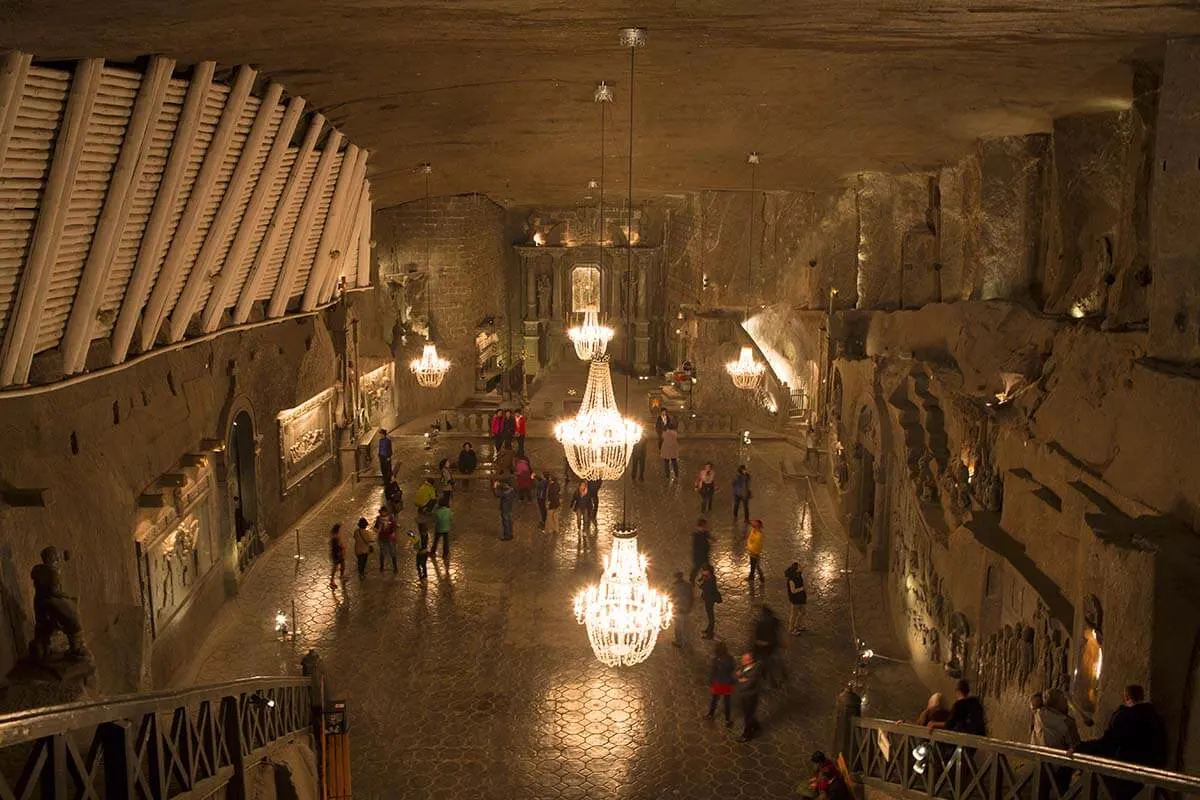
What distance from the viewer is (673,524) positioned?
14.9 metres

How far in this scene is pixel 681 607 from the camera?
420 inches

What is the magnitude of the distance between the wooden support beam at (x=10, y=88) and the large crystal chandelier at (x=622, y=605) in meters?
4.91

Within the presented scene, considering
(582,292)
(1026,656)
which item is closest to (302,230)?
(1026,656)

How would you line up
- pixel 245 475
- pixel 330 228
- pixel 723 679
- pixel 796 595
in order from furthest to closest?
1. pixel 245 475
2. pixel 330 228
3. pixel 796 595
4. pixel 723 679

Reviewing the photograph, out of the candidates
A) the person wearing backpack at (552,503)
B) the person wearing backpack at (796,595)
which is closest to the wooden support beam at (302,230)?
the person wearing backpack at (552,503)

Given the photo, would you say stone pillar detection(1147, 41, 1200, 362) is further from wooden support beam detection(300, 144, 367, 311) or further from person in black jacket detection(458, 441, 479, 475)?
person in black jacket detection(458, 441, 479, 475)

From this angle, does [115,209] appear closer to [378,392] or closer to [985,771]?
[985,771]

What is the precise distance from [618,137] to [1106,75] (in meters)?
6.33

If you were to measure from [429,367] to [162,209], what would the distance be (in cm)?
1250

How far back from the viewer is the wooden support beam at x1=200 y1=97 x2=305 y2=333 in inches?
369

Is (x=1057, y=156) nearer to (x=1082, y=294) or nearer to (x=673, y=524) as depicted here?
(x=1082, y=294)

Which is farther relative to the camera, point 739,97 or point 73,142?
point 739,97

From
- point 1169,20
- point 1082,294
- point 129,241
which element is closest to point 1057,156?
point 1082,294

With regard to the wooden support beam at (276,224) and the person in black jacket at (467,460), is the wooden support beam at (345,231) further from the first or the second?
the person in black jacket at (467,460)
